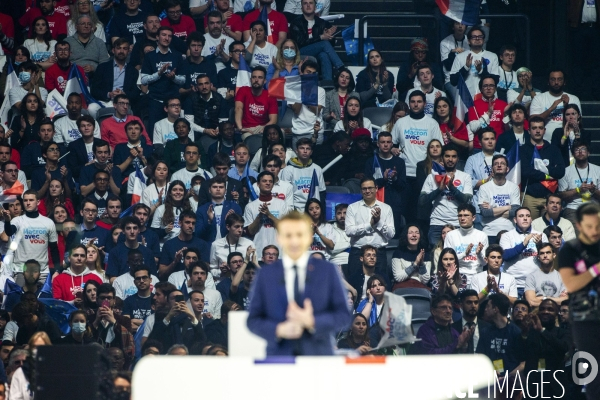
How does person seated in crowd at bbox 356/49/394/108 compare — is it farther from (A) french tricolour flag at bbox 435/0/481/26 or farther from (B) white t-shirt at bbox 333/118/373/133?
(A) french tricolour flag at bbox 435/0/481/26

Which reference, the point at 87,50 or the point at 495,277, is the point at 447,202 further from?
the point at 87,50

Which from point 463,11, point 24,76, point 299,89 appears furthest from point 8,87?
point 463,11

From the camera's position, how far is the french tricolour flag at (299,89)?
590 inches

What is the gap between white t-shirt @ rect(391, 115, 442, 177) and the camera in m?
14.7

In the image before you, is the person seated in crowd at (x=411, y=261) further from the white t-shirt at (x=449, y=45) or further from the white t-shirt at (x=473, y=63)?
the white t-shirt at (x=449, y=45)

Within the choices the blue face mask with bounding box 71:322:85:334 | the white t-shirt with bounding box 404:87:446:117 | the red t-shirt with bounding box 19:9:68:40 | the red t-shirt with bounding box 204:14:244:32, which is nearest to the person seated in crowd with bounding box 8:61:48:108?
the red t-shirt with bounding box 19:9:68:40

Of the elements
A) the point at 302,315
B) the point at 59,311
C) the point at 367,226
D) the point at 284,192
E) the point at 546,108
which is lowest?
the point at 302,315

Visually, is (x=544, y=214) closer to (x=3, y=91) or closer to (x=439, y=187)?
(x=439, y=187)

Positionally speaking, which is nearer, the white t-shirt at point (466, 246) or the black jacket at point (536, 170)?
the white t-shirt at point (466, 246)

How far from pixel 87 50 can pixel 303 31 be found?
10.2 ft

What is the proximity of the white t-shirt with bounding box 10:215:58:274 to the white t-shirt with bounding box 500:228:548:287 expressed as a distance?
5.43 metres

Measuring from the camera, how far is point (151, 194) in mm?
14016

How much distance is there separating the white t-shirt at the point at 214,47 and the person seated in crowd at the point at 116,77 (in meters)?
1.07

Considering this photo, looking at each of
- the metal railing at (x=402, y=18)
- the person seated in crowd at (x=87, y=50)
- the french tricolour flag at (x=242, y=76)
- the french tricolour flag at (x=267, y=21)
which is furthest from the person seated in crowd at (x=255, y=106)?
the person seated in crowd at (x=87, y=50)
